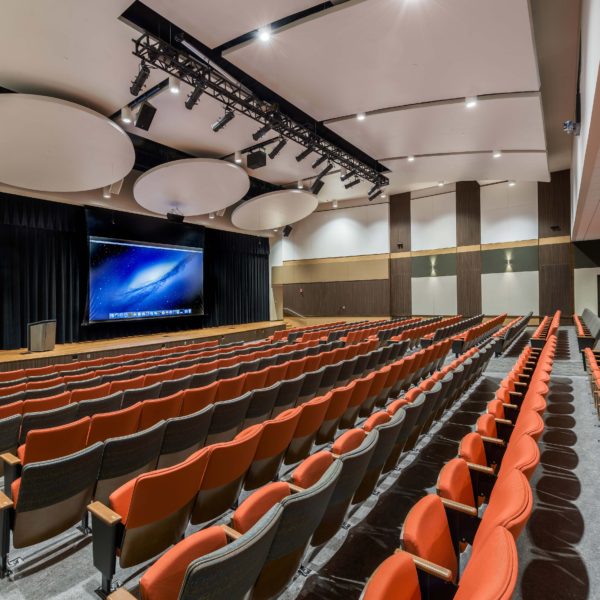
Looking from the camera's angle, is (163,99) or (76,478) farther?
(163,99)

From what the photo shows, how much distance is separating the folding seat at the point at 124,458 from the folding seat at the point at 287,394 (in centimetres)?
144

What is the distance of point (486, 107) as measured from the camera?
7.23 metres

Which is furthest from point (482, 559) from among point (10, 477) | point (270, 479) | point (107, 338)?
point (107, 338)

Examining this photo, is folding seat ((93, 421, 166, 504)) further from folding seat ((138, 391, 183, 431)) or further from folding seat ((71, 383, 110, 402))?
folding seat ((71, 383, 110, 402))

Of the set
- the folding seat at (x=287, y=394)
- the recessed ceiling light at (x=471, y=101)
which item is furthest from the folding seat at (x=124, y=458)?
the recessed ceiling light at (x=471, y=101)

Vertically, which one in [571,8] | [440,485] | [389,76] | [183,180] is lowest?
[440,485]

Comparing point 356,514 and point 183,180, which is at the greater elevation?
point 183,180

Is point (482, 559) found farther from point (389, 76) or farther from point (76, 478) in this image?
point (389, 76)

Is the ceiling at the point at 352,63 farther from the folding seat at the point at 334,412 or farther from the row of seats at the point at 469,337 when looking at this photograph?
the folding seat at the point at 334,412

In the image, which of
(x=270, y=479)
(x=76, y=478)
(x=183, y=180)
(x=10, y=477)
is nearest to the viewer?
(x=76, y=478)

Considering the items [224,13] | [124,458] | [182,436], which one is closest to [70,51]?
[224,13]

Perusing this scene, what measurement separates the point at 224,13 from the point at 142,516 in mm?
5471

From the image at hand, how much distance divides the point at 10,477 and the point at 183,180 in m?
8.40

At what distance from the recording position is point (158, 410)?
319cm
